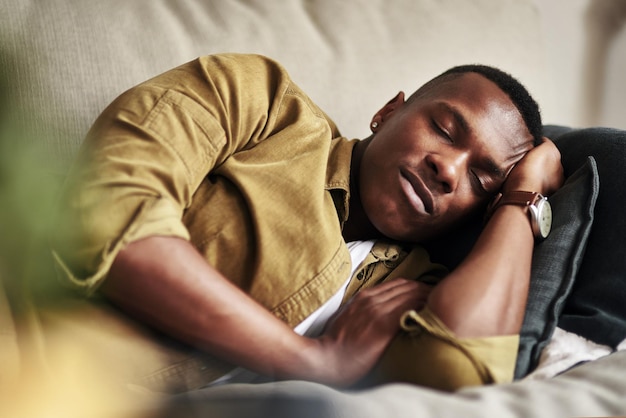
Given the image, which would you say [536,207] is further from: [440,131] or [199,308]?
[199,308]

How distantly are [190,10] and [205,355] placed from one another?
58 centimetres

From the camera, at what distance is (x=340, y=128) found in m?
1.12

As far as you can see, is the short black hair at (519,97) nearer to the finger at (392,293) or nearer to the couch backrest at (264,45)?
the couch backrest at (264,45)

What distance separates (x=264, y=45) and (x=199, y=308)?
57cm

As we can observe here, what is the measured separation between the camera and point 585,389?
0.58m

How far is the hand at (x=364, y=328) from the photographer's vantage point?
684 millimetres

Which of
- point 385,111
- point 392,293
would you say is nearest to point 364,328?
point 392,293

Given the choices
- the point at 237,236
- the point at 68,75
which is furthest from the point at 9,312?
the point at 68,75

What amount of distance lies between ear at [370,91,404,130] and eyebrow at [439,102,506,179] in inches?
5.2

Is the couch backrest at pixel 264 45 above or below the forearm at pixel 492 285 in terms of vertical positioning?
above

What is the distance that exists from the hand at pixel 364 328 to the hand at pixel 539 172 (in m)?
0.23

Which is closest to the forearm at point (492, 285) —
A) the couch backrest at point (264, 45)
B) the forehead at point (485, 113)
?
the forehead at point (485, 113)

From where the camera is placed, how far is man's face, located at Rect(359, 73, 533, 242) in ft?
2.81

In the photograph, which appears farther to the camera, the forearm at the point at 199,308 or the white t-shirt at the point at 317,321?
the white t-shirt at the point at 317,321
